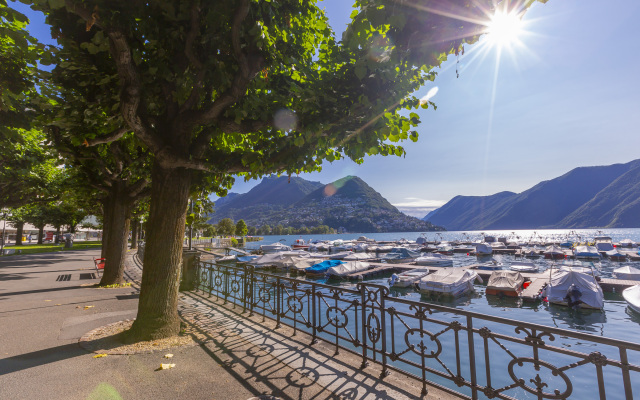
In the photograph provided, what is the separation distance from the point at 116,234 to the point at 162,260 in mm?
7264

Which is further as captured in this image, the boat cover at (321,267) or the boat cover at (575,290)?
the boat cover at (321,267)

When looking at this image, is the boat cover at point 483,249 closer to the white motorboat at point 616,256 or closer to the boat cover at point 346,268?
the white motorboat at point 616,256

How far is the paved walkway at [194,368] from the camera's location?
12.6ft

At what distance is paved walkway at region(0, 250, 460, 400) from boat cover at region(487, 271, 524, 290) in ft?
75.9

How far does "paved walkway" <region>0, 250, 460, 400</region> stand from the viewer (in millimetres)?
3850

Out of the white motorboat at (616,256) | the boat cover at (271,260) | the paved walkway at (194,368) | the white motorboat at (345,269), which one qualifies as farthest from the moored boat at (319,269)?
the white motorboat at (616,256)

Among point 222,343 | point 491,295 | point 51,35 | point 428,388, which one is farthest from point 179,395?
point 491,295

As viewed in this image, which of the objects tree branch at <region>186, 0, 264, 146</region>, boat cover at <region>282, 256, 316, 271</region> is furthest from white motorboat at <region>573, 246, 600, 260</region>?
tree branch at <region>186, 0, 264, 146</region>

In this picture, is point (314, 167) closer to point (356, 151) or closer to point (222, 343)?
point (356, 151)

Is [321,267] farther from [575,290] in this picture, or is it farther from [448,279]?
[575,290]

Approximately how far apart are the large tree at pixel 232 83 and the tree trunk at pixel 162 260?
0.07ft

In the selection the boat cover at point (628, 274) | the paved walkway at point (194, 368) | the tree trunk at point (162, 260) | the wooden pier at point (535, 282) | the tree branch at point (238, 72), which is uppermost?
the tree branch at point (238, 72)

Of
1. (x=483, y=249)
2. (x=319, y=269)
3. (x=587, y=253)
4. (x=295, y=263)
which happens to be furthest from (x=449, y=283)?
(x=483, y=249)

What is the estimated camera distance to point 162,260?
5.76 m
